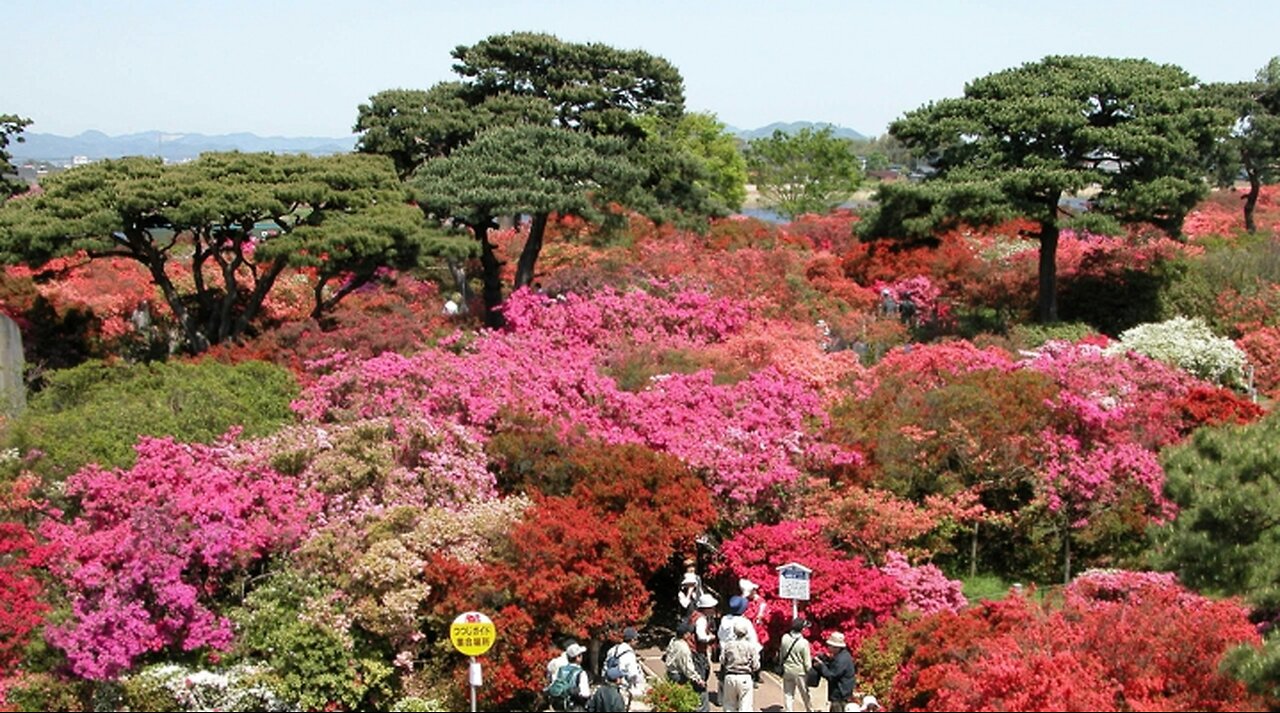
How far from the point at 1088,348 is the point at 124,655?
13064 millimetres

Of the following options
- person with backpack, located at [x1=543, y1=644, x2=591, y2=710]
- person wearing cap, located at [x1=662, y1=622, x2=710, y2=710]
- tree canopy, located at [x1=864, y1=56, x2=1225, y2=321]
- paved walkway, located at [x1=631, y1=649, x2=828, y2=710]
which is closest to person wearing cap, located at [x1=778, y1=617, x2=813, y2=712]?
paved walkway, located at [x1=631, y1=649, x2=828, y2=710]

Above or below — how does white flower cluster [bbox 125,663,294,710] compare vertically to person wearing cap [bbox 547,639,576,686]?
below

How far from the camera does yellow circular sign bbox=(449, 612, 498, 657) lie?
399 inches

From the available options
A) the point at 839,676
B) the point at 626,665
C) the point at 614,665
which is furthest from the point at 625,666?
the point at 839,676

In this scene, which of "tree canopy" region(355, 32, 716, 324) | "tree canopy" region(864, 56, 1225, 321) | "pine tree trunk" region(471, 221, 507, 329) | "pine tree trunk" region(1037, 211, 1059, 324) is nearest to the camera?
"tree canopy" region(355, 32, 716, 324)

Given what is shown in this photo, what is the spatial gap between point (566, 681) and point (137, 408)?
291 inches

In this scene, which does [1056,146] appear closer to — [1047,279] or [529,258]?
[1047,279]

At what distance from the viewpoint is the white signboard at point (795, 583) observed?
1100 cm

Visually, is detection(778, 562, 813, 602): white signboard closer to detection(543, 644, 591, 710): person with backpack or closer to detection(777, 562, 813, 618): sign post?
detection(777, 562, 813, 618): sign post

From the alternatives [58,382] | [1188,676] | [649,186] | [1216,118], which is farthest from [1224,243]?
[58,382]

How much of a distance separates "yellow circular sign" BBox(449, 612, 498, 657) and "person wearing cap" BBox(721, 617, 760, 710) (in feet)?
6.80

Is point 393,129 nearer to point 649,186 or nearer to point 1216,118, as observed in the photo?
point 649,186

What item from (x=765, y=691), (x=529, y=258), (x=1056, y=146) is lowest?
(x=765, y=691)

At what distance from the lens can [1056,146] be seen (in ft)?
77.0
